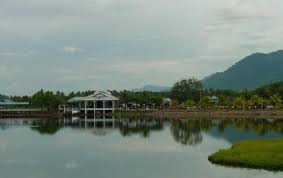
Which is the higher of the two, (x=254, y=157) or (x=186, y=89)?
(x=186, y=89)

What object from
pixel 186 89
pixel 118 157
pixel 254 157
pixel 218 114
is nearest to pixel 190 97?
pixel 186 89

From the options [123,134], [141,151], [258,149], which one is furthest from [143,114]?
[258,149]

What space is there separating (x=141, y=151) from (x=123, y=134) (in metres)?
17.4

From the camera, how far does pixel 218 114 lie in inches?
3883

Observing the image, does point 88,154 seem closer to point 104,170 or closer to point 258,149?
point 104,170

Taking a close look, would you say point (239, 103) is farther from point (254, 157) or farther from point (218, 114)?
point (254, 157)

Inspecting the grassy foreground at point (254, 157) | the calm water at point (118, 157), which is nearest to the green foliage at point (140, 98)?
the calm water at point (118, 157)

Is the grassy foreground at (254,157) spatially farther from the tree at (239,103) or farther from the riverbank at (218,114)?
the tree at (239,103)

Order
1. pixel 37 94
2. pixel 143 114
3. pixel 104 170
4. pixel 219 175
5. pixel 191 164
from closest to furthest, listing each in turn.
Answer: pixel 219 175 < pixel 104 170 < pixel 191 164 < pixel 143 114 < pixel 37 94

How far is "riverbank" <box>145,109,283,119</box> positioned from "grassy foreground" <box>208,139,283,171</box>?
61.9 metres

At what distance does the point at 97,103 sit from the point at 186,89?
33250 mm

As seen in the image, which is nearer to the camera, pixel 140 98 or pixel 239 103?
pixel 239 103

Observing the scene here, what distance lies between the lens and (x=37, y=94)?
129 m

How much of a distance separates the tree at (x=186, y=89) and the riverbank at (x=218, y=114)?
37780 millimetres
